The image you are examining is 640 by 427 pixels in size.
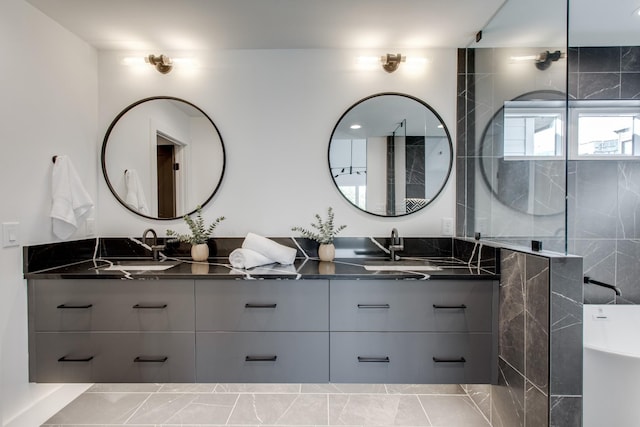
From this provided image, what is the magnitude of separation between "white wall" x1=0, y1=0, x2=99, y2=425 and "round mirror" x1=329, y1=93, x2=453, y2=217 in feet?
5.45

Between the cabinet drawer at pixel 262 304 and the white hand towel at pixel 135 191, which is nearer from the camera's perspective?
the cabinet drawer at pixel 262 304

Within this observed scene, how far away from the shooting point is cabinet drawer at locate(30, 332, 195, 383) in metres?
1.61

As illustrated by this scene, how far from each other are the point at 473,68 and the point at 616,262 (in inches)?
63.5

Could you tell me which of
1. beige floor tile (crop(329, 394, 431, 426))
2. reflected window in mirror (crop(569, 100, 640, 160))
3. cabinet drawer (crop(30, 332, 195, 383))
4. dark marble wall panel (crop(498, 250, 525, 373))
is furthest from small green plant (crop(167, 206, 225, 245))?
reflected window in mirror (crop(569, 100, 640, 160))

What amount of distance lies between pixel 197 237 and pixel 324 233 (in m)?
0.84

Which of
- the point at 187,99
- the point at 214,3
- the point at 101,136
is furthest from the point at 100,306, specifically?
the point at 214,3

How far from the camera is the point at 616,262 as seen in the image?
6.91 feet

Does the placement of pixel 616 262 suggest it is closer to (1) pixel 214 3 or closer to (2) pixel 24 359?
(1) pixel 214 3

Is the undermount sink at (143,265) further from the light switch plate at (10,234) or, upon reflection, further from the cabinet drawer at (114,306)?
the light switch plate at (10,234)

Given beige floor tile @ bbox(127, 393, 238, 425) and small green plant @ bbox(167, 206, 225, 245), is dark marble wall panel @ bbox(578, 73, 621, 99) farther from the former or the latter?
beige floor tile @ bbox(127, 393, 238, 425)

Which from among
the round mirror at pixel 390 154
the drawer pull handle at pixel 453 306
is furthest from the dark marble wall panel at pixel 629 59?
the drawer pull handle at pixel 453 306

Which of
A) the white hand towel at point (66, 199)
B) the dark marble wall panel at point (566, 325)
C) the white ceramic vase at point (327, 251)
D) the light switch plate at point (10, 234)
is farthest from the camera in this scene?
the white ceramic vase at point (327, 251)

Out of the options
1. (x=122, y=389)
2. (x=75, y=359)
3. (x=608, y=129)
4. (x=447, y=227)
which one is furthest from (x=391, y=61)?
(x=122, y=389)

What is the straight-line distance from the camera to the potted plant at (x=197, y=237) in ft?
6.74
